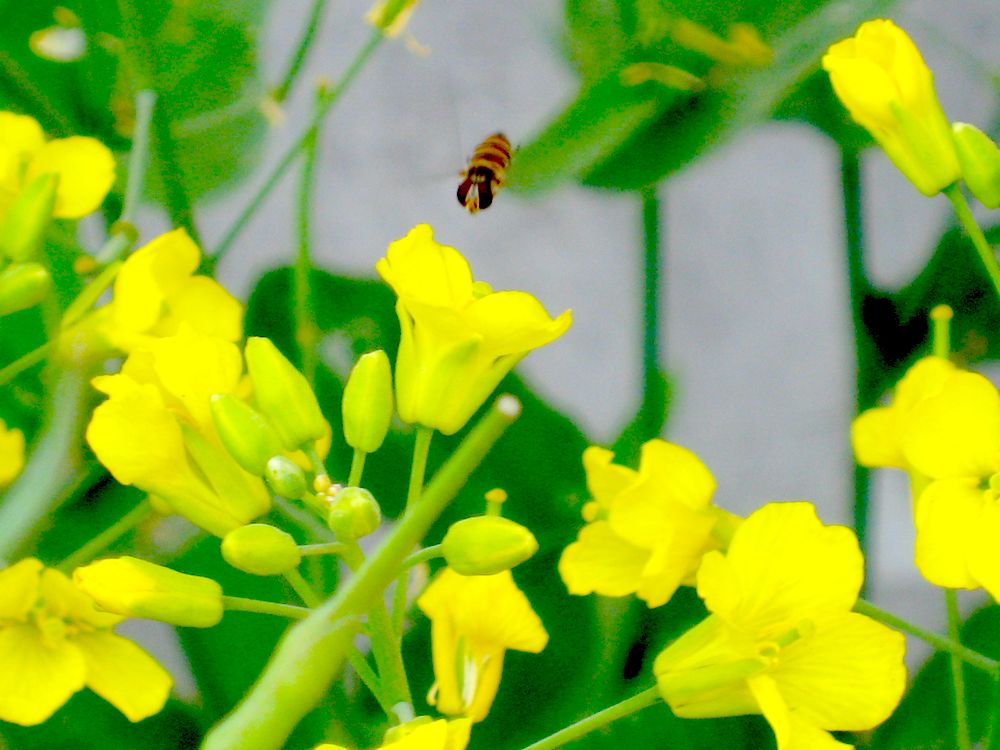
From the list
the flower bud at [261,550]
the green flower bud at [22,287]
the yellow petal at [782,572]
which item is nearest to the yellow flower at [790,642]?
the yellow petal at [782,572]

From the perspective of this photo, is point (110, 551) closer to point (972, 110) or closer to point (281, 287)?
point (281, 287)

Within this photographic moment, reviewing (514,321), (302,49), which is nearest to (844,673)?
(514,321)

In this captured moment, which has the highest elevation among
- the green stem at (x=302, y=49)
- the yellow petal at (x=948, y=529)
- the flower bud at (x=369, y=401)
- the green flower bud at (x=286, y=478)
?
the green stem at (x=302, y=49)

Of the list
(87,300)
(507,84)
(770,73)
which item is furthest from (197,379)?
(507,84)

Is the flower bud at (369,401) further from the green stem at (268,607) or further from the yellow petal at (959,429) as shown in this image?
the yellow petal at (959,429)

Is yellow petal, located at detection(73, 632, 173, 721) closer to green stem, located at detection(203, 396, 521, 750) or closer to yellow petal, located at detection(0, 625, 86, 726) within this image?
yellow petal, located at detection(0, 625, 86, 726)

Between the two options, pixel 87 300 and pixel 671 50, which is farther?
pixel 671 50
